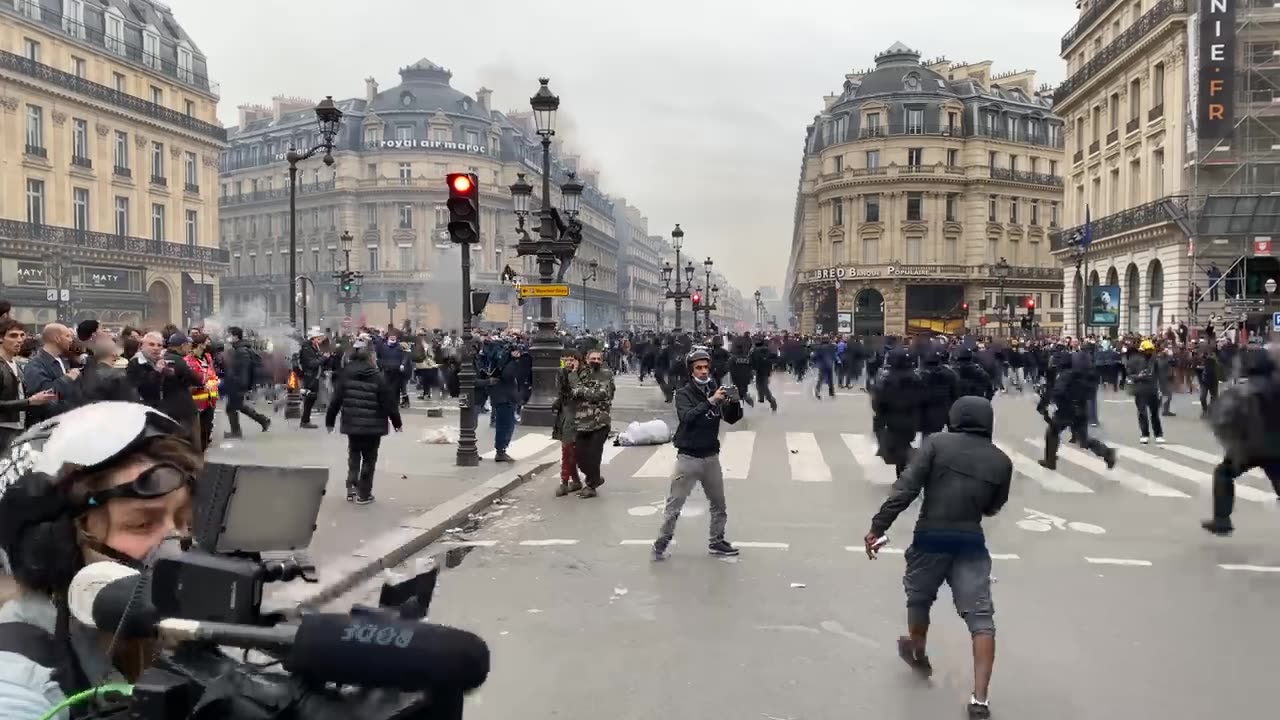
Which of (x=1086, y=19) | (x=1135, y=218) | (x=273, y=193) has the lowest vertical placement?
(x=1135, y=218)

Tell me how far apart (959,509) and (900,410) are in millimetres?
6211

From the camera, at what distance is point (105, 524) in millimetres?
1833

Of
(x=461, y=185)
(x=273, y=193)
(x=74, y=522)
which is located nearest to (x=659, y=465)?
(x=461, y=185)

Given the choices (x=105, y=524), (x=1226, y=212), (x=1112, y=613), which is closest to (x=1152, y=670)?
(x=1112, y=613)

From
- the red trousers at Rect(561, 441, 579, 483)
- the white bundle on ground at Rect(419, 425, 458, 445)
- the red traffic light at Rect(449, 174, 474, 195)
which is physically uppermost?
the red traffic light at Rect(449, 174, 474, 195)

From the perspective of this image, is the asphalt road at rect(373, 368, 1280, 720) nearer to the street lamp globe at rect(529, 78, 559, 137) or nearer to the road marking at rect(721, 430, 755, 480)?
the road marking at rect(721, 430, 755, 480)

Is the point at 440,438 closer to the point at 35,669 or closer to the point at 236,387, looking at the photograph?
the point at 236,387

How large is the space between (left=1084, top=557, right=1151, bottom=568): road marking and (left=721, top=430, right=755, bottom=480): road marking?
4485 mm

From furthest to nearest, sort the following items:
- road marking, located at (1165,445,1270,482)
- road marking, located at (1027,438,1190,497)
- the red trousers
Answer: road marking, located at (1165,445,1270,482) < road marking, located at (1027,438,1190,497) < the red trousers

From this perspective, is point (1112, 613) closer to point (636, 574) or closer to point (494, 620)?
point (636, 574)

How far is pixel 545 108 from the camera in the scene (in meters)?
17.7

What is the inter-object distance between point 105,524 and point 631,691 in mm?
3556

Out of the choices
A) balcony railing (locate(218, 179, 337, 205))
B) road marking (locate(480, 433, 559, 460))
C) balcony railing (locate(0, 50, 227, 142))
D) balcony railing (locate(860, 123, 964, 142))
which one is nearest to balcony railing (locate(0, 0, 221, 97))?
balcony railing (locate(0, 50, 227, 142))

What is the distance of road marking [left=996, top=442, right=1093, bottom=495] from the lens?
11534 mm
